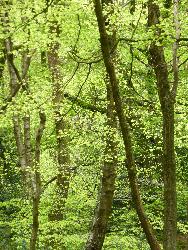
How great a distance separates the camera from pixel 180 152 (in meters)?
15.3

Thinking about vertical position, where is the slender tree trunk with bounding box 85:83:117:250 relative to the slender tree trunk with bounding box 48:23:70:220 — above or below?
below

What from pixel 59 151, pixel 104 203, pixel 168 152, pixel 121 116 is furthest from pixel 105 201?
pixel 59 151

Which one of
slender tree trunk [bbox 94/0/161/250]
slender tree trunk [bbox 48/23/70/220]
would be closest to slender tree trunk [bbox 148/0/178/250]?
slender tree trunk [bbox 94/0/161/250]

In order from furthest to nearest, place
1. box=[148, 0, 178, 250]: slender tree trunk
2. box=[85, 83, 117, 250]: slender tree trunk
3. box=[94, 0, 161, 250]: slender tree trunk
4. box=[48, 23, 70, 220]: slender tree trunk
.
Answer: box=[48, 23, 70, 220]: slender tree trunk < box=[85, 83, 117, 250]: slender tree trunk < box=[148, 0, 178, 250]: slender tree trunk < box=[94, 0, 161, 250]: slender tree trunk

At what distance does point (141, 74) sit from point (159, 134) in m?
2.38

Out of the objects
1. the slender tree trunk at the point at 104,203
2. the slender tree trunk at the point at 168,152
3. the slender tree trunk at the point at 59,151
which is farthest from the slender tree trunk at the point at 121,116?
the slender tree trunk at the point at 59,151

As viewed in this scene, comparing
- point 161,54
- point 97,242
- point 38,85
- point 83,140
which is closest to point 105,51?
point 161,54

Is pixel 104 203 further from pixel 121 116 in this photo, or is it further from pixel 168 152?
pixel 121 116

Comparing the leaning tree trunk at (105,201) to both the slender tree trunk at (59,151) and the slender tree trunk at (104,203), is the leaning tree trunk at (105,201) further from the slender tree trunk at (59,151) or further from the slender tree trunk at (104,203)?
the slender tree trunk at (59,151)

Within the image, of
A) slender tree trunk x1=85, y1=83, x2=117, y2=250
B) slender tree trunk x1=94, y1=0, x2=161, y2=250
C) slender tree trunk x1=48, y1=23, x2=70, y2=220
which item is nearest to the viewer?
slender tree trunk x1=94, y1=0, x2=161, y2=250

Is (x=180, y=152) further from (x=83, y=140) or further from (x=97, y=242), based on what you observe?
(x=97, y=242)

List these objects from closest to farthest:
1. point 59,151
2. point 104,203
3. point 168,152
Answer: point 168,152, point 104,203, point 59,151

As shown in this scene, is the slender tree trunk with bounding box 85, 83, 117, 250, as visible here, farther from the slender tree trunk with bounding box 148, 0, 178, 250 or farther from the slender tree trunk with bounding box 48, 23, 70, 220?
the slender tree trunk with bounding box 148, 0, 178, 250

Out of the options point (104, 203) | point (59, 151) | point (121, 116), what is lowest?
point (104, 203)
